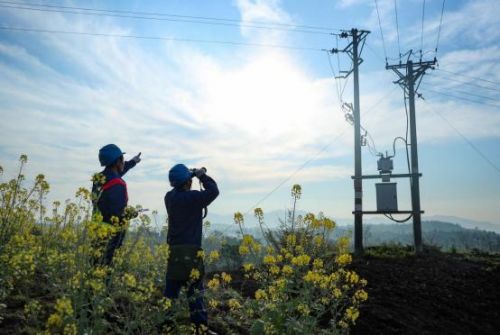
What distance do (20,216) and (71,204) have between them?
729 mm

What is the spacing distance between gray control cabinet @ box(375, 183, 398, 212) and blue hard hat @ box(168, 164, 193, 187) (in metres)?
9.60

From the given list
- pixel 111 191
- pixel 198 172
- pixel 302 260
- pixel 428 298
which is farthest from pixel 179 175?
pixel 428 298

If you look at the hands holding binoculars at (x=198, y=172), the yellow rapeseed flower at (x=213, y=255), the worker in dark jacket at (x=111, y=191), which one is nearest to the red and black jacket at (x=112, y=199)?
the worker in dark jacket at (x=111, y=191)

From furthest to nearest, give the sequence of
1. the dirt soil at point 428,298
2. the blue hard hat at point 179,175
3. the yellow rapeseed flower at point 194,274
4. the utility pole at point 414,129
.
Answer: the utility pole at point 414,129
the dirt soil at point 428,298
the blue hard hat at point 179,175
the yellow rapeseed flower at point 194,274

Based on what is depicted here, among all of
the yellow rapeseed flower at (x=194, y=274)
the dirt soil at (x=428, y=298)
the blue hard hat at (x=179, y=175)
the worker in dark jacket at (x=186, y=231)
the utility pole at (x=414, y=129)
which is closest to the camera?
the yellow rapeseed flower at (x=194, y=274)

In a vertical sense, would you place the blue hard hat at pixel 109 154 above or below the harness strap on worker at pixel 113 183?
above

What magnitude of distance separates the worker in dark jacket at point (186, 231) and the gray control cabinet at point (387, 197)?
31.2 ft

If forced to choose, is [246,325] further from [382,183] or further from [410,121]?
[410,121]

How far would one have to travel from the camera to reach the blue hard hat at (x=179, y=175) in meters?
4.72

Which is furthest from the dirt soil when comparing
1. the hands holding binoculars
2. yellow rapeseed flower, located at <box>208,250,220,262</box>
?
the hands holding binoculars

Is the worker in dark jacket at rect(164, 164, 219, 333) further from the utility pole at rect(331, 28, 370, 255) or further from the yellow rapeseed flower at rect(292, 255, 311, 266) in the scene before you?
the utility pole at rect(331, 28, 370, 255)

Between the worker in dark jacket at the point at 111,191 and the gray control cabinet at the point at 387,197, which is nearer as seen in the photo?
the worker in dark jacket at the point at 111,191

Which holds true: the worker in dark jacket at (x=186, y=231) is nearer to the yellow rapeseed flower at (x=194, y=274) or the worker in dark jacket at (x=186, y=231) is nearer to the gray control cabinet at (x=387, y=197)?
the yellow rapeseed flower at (x=194, y=274)

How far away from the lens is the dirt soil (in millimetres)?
5695
